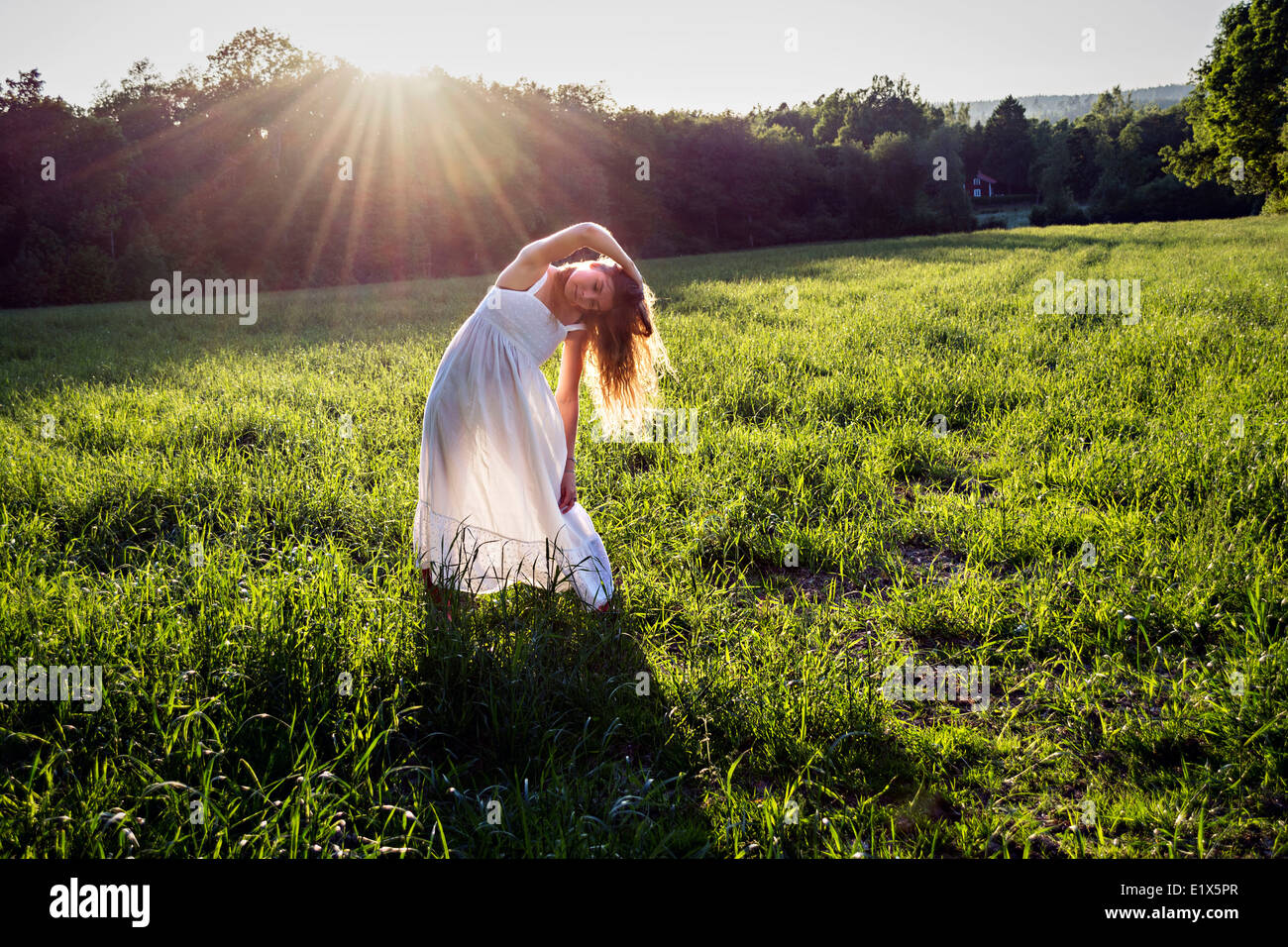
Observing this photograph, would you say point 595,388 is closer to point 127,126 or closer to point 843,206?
point 127,126

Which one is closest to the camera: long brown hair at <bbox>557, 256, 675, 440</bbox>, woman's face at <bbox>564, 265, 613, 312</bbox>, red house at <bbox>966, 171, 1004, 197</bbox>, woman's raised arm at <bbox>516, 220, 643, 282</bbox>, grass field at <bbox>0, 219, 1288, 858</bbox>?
grass field at <bbox>0, 219, 1288, 858</bbox>

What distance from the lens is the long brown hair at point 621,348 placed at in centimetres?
351

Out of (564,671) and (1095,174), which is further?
(1095,174)

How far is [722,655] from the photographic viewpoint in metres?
3.02

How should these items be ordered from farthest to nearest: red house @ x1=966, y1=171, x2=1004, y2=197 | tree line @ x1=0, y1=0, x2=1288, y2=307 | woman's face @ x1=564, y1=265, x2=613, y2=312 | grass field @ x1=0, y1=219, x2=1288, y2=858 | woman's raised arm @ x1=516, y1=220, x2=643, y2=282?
red house @ x1=966, y1=171, x2=1004, y2=197, tree line @ x1=0, y1=0, x2=1288, y2=307, woman's face @ x1=564, y1=265, x2=613, y2=312, woman's raised arm @ x1=516, y1=220, x2=643, y2=282, grass field @ x1=0, y1=219, x2=1288, y2=858

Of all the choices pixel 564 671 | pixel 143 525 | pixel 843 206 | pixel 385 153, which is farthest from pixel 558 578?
pixel 843 206

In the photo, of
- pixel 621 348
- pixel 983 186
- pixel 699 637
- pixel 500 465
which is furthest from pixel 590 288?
pixel 983 186

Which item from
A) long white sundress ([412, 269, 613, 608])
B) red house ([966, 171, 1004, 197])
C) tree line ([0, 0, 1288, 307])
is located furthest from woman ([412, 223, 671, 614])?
red house ([966, 171, 1004, 197])

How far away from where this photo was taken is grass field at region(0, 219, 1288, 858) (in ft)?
6.89

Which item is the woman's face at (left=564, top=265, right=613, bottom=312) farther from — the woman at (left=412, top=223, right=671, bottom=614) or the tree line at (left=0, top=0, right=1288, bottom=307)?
the tree line at (left=0, top=0, right=1288, bottom=307)

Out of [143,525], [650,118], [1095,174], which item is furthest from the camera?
[1095,174]

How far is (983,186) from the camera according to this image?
3952 inches

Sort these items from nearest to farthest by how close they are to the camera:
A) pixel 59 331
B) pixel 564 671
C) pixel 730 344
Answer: pixel 564 671
pixel 730 344
pixel 59 331
